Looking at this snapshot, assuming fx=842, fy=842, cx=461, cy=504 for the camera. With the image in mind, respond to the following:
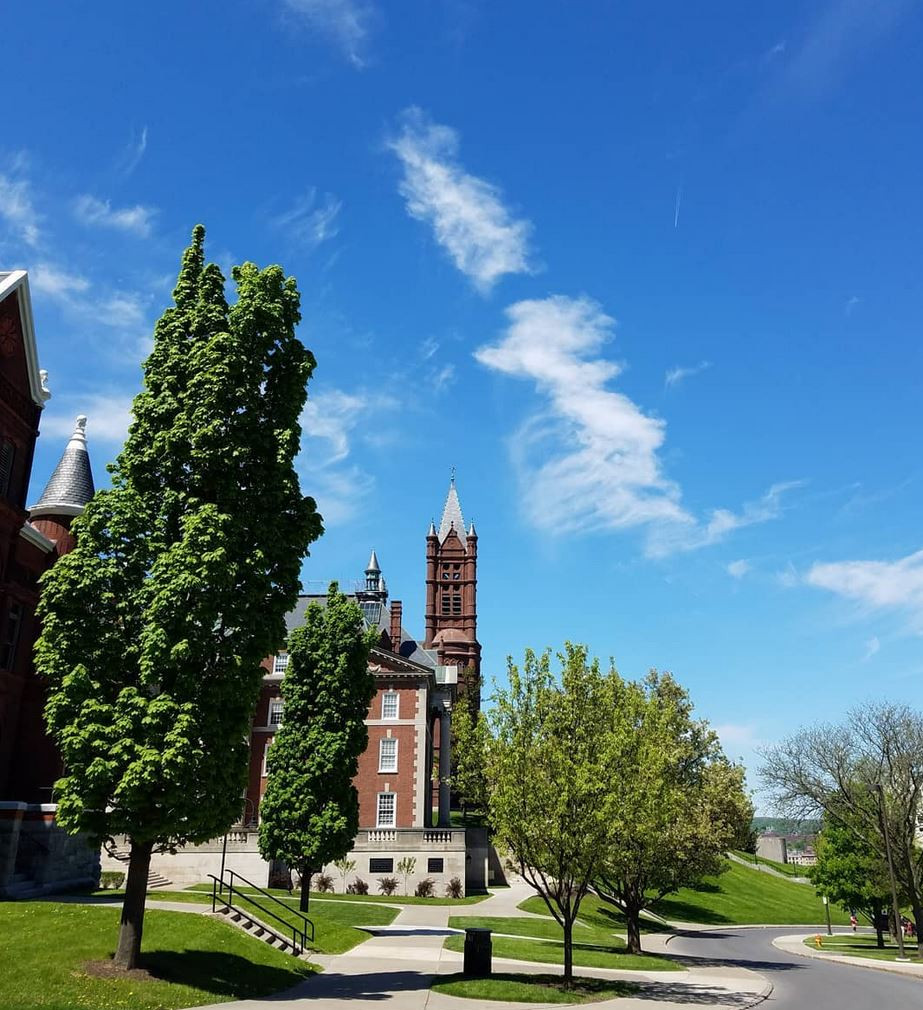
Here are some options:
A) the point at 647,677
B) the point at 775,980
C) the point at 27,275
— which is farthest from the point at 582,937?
the point at 27,275

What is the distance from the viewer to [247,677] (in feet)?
64.2

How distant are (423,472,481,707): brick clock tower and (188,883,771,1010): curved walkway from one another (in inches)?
2134

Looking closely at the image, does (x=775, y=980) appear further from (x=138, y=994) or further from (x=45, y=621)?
(x=45, y=621)

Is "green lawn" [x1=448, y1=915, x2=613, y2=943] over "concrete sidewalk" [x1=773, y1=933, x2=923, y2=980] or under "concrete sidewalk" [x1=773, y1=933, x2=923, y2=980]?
over

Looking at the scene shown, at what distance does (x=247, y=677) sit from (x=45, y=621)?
15.0 ft

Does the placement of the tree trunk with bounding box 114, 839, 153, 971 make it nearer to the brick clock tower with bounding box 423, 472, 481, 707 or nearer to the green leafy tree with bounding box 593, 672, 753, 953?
the green leafy tree with bounding box 593, 672, 753, 953

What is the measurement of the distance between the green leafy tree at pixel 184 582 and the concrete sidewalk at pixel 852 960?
31.6 m

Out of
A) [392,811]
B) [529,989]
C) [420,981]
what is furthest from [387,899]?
[529,989]

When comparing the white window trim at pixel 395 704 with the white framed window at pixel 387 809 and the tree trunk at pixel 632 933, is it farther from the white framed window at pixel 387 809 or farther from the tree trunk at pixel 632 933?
the tree trunk at pixel 632 933

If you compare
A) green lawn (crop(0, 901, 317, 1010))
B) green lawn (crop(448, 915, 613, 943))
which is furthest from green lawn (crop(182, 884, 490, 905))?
green lawn (crop(0, 901, 317, 1010))

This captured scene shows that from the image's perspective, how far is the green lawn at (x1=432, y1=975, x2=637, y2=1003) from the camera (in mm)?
20109

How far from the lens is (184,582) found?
60.2ft

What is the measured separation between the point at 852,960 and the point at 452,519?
2586 inches

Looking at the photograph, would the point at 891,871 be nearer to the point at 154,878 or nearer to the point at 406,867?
the point at 406,867
